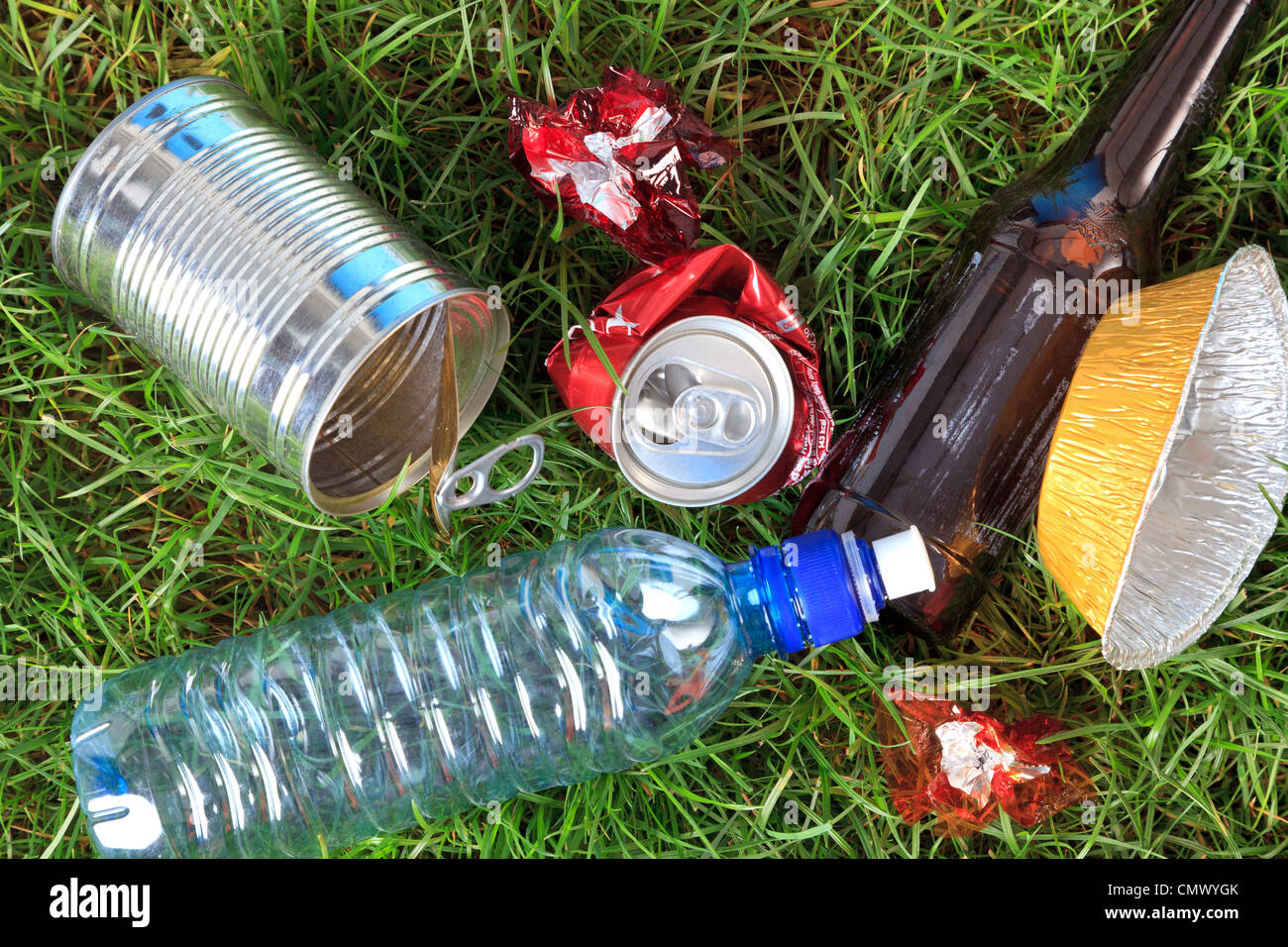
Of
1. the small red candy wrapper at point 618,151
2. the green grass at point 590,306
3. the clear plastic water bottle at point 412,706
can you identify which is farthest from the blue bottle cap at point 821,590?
the small red candy wrapper at point 618,151

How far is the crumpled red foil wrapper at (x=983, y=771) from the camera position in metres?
1.22

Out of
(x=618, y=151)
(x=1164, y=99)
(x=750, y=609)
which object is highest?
(x=1164, y=99)

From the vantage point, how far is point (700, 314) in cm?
120

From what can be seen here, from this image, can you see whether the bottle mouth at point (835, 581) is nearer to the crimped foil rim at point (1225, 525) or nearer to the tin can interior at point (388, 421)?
the crimped foil rim at point (1225, 525)

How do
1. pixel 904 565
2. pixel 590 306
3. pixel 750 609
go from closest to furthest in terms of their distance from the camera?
1. pixel 904 565
2. pixel 750 609
3. pixel 590 306

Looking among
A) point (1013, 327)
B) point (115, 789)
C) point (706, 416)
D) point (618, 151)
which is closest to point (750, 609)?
point (706, 416)

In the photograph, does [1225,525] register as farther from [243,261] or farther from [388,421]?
[243,261]

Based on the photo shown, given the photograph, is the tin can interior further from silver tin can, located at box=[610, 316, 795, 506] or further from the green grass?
silver tin can, located at box=[610, 316, 795, 506]

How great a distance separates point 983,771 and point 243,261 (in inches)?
43.7

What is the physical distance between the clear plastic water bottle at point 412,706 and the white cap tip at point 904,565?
206mm
